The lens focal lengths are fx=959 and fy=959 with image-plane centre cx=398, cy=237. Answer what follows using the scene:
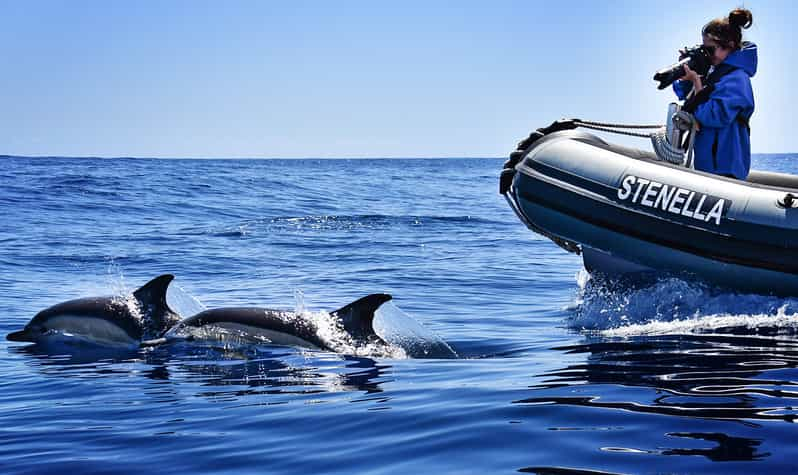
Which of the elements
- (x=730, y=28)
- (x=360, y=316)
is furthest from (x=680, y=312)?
(x=360, y=316)

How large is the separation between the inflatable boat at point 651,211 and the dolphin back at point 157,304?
149 inches

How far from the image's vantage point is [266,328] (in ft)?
25.7

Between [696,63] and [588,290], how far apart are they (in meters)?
2.73

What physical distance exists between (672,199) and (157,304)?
4.72 metres

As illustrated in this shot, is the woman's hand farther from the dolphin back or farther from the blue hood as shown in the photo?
the dolphin back

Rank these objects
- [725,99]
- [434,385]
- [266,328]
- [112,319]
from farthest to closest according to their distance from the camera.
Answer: [725,99]
[112,319]
[266,328]
[434,385]

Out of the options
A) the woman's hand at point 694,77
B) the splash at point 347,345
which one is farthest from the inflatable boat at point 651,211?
the splash at point 347,345

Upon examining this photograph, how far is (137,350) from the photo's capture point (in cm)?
811

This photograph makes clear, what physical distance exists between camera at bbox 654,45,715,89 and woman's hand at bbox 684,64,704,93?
0.06 m

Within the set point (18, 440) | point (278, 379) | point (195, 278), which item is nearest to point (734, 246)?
point (278, 379)

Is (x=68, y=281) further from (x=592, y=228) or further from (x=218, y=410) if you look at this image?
(x=218, y=410)

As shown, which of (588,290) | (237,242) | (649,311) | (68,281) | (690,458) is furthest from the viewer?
(237,242)

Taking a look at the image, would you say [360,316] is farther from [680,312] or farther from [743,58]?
[743,58]

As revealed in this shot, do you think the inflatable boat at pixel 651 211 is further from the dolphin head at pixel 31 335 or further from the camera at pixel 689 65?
the dolphin head at pixel 31 335
